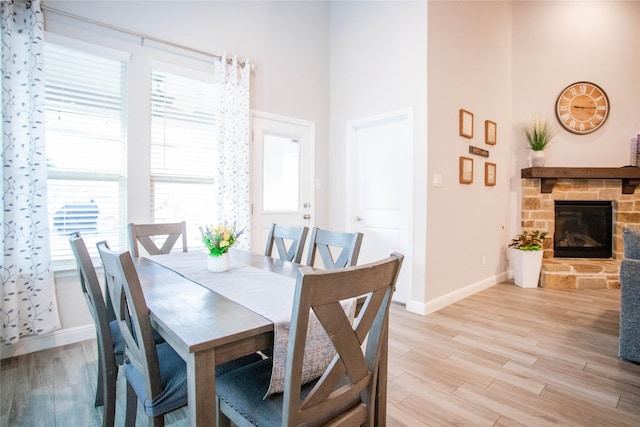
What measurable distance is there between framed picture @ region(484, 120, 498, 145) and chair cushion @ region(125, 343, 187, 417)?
13.9 ft

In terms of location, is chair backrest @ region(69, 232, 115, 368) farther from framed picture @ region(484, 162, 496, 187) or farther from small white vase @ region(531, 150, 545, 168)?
small white vase @ region(531, 150, 545, 168)

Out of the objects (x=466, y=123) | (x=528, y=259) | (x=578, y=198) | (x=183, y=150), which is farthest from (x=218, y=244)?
(x=578, y=198)

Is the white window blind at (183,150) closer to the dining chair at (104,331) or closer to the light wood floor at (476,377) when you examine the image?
the light wood floor at (476,377)

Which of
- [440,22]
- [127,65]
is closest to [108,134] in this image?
[127,65]

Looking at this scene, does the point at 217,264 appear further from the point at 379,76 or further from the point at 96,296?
the point at 379,76

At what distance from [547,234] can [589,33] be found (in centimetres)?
296

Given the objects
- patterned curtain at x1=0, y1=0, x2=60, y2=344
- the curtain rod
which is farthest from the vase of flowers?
the curtain rod

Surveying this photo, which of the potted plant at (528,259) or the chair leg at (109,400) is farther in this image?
the potted plant at (528,259)

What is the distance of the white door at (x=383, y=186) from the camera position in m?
3.61

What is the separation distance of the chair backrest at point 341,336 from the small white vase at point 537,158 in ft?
15.2

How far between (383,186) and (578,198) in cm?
310

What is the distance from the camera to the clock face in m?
4.83

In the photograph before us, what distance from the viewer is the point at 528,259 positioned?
4.38m

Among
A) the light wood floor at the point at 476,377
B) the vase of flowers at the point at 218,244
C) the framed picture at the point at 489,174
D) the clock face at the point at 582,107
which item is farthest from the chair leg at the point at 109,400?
the clock face at the point at 582,107
